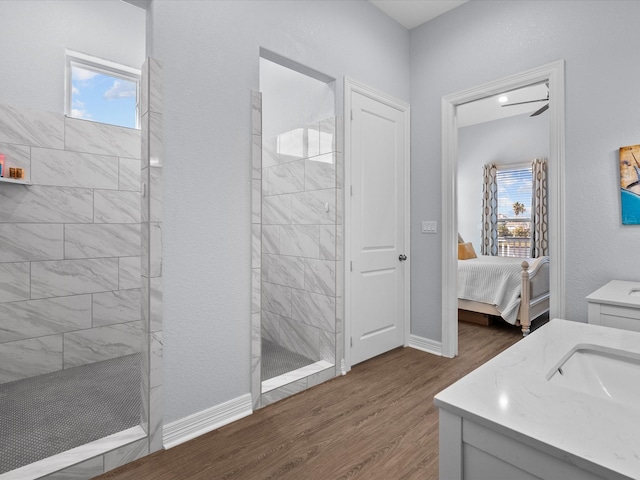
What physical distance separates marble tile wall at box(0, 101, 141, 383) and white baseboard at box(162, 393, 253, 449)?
1571mm

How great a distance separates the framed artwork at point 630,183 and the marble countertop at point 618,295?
44 cm

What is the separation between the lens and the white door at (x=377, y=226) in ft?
9.93

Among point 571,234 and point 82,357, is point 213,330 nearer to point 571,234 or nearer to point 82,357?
point 82,357

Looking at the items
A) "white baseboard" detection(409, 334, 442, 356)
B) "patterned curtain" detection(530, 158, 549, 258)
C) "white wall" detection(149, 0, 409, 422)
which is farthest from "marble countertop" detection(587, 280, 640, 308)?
"patterned curtain" detection(530, 158, 549, 258)

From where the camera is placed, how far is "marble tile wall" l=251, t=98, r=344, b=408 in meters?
2.38

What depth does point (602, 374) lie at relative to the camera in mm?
1088

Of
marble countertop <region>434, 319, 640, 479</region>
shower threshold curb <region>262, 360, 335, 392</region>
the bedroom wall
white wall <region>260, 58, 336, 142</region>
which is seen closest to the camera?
marble countertop <region>434, 319, 640, 479</region>

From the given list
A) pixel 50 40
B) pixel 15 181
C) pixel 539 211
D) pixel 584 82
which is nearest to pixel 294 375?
pixel 15 181

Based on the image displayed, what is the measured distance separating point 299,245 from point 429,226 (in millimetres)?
1226

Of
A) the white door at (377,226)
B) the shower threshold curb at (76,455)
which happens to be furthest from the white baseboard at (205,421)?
the white door at (377,226)

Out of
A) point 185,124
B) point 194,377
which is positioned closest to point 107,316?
point 194,377

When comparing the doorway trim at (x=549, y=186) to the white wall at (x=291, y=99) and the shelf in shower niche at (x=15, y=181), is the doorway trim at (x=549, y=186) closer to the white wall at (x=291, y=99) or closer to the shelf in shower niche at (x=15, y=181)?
the white wall at (x=291, y=99)

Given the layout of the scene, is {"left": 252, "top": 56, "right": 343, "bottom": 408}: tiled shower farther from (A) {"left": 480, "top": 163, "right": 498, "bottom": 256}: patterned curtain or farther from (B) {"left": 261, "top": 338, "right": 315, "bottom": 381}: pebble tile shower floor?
(A) {"left": 480, "top": 163, "right": 498, "bottom": 256}: patterned curtain

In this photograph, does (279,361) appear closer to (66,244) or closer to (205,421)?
(205,421)
